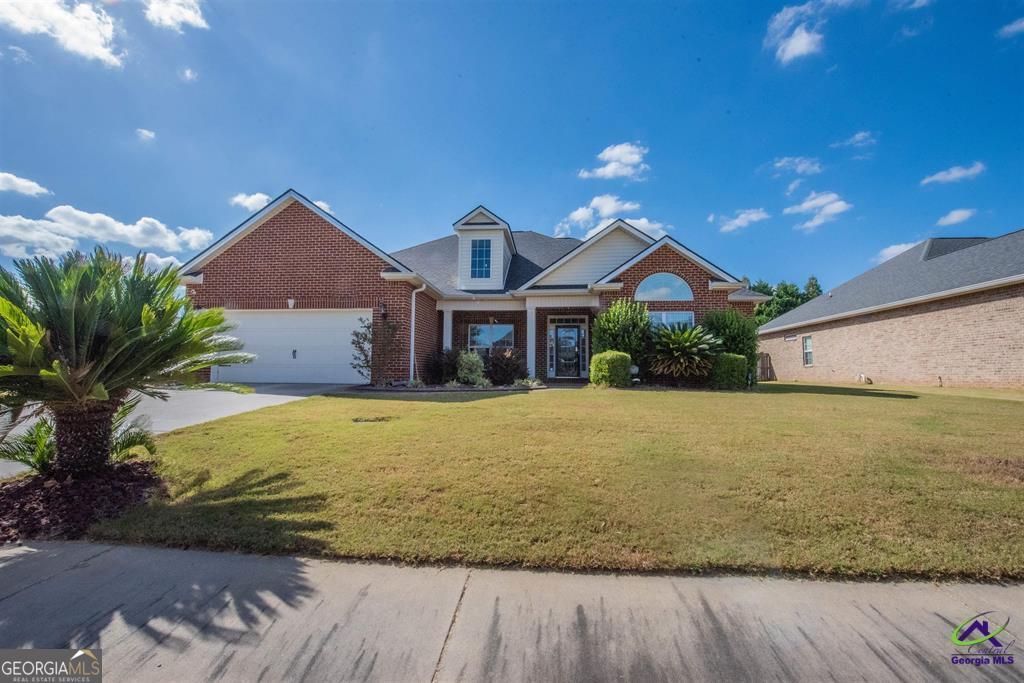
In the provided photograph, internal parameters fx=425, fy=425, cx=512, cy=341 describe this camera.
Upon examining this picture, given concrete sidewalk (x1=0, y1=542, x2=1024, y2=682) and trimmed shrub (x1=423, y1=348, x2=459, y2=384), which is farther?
trimmed shrub (x1=423, y1=348, x2=459, y2=384)

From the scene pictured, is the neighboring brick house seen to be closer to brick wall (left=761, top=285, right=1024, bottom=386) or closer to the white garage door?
brick wall (left=761, top=285, right=1024, bottom=386)

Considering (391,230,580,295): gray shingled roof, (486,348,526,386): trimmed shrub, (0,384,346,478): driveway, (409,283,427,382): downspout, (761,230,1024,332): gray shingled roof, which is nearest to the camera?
(0,384,346,478): driveway

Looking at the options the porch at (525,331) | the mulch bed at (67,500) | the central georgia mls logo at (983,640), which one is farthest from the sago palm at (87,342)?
the porch at (525,331)

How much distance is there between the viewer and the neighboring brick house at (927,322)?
1348 cm

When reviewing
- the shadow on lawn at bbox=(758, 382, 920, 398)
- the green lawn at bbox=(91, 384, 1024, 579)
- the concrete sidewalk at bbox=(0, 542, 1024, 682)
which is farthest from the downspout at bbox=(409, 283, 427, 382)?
the shadow on lawn at bbox=(758, 382, 920, 398)

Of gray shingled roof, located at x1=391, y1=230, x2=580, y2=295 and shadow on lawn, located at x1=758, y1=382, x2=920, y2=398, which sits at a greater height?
gray shingled roof, located at x1=391, y1=230, x2=580, y2=295

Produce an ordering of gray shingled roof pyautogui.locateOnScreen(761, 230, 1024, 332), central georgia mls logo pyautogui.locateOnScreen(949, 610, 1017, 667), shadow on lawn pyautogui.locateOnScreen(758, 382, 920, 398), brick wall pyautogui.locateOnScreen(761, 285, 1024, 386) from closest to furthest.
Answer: central georgia mls logo pyautogui.locateOnScreen(949, 610, 1017, 667)
shadow on lawn pyautogui.locateOnScreen(758, 382, 920, 398)
brick wall pyautogui.locateOnScreen(761, 285, 1024, 386)
gray shingled roof pyautogui.locateOnScreen(761, 230, 1024, 332)

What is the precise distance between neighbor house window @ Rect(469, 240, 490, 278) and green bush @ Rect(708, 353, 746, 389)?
27.8 ft

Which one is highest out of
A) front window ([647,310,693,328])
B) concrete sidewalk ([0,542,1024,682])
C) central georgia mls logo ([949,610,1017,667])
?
front window ([647,310,693,328])

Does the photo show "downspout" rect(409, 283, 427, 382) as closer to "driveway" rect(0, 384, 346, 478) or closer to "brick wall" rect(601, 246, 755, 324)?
"driveway" rect(0, 384, 346, 478)

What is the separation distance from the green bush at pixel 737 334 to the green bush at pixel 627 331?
202cm

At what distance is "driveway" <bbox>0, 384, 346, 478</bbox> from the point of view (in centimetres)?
688

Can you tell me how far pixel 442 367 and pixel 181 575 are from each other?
1108 cm
